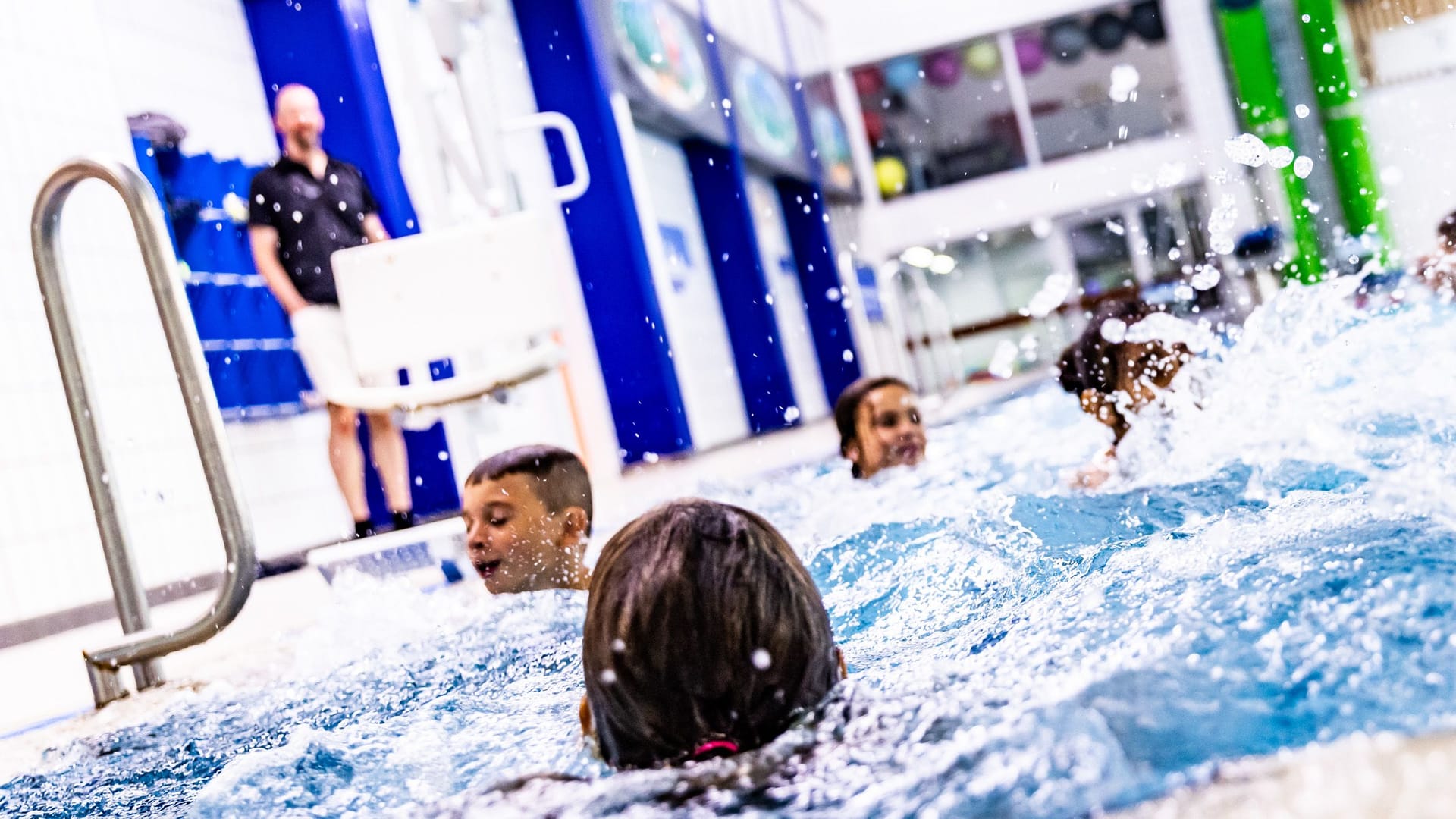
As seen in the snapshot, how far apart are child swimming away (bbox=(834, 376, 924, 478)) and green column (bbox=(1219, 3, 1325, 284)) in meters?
10.9

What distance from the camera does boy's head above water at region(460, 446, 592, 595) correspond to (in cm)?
265

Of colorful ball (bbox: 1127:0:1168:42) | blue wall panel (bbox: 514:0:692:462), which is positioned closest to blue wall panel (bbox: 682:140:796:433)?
blue wall panel (bbox: 514:0:692:462)

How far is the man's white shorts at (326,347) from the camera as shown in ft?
15.5

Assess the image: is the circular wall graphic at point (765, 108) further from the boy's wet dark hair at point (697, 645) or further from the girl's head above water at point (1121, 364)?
the boy's wet dark hair at point (697, 645)

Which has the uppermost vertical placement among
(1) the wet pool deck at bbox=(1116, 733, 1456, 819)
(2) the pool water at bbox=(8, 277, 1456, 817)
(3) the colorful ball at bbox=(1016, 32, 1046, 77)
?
(3) the colorful ball at bbox=(1016, 32, 1046, 77)

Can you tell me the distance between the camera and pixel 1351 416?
102 inches

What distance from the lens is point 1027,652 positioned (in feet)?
4.69

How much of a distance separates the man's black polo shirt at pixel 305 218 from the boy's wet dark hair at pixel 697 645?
12.6ft

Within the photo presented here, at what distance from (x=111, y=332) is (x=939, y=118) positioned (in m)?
13.0

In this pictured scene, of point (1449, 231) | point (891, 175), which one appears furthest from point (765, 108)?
point (1449, 231)

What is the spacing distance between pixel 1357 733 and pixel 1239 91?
1528 centimetres

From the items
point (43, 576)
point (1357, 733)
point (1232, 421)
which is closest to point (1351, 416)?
point (1232, 421)

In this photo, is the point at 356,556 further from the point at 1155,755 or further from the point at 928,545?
the point at 1155,755

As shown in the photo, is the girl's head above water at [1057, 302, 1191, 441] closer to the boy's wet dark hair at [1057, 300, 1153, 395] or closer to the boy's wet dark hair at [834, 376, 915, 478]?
the boy's wet dark hair at [1057, 300, 1153, 395]
